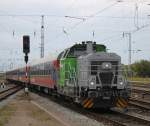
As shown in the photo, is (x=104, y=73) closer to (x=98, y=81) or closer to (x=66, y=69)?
(x=98, y=81)

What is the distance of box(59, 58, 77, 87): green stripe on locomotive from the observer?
80.4ft

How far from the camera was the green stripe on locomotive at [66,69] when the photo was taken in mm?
24511

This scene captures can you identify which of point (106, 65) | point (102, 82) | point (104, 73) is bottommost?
point (102, 82)

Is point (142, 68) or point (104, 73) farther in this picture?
point (142, 68)

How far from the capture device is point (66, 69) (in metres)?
25.6

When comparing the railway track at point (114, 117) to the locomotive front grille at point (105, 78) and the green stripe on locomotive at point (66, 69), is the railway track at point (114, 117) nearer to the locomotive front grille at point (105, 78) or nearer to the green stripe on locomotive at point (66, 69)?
the locomotive front grille at point (105, 78)

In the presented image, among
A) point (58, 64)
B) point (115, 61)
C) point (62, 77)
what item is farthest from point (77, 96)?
point (58, 64)

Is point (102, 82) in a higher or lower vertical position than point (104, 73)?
lower

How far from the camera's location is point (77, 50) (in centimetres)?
2531

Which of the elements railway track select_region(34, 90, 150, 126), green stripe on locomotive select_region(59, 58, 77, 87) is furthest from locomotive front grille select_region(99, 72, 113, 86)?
green stripe on locomotive select_region(59, 58, 77, 87)

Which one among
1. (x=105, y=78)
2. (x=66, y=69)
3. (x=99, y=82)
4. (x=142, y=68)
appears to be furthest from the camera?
(x=142, y=68)

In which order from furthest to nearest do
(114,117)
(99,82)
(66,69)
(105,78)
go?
(66,69), (105,78), (99,82), (114,117)

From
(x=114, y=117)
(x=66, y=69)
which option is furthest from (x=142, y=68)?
(x=114, y=117)

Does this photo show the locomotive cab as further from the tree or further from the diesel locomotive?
the tree
